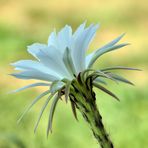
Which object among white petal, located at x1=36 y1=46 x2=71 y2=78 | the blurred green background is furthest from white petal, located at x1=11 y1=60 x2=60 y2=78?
the blurred green background

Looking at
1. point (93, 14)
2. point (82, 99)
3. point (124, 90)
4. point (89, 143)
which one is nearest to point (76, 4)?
point (93, 14)

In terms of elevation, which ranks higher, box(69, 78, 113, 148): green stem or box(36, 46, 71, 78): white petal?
box(36, 46, 71, 78): white petal

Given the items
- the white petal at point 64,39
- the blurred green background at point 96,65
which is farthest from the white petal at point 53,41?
the blurred green background at point 96,65

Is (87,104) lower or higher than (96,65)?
lower

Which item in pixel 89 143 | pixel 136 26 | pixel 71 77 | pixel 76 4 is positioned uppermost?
pixel 76 4

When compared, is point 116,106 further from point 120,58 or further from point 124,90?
point 120,58

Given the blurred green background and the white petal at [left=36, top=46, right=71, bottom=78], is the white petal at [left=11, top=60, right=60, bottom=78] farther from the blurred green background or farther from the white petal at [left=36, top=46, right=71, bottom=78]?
the blurred green background

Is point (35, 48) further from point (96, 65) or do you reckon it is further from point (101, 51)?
point (96, 65)

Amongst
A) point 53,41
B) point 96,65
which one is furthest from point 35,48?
point 96,65
